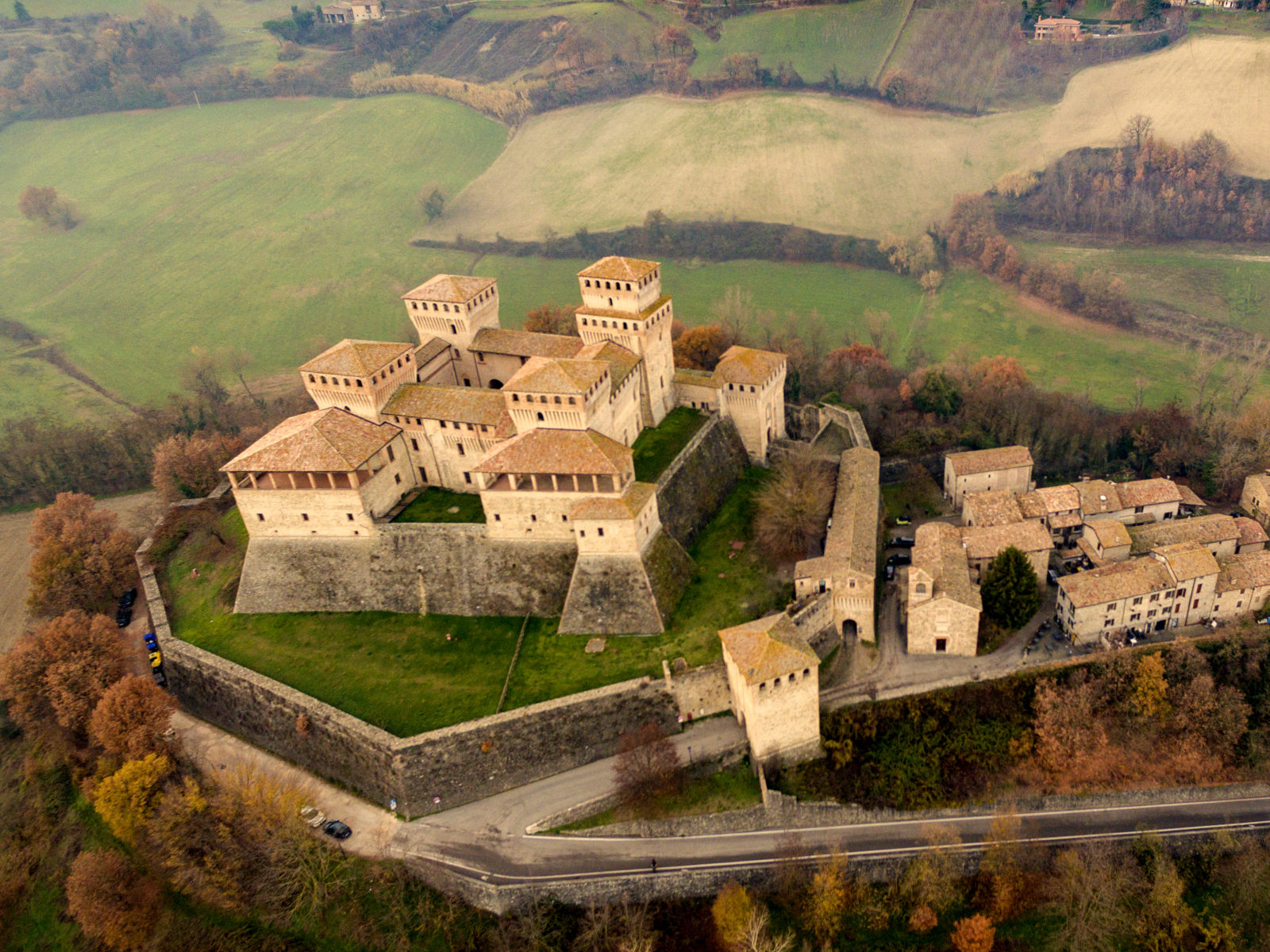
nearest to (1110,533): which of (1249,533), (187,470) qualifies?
(1249,533)

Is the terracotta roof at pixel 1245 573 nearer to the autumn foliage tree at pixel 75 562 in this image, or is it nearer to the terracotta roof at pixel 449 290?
the terracotta roof at pixel 449 290

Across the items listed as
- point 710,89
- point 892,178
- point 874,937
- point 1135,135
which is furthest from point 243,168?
point 874,937

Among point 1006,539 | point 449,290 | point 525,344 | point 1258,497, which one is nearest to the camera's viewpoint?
point 1006,539

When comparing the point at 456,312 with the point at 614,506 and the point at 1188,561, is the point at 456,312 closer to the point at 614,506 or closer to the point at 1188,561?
the point at 614,506

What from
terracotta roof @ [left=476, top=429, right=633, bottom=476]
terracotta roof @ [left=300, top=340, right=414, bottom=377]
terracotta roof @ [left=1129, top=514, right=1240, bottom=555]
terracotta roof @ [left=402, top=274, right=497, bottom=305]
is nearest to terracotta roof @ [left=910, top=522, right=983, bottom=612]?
terracotta roof @ [left=1129, top=514, right=1240, bottom=555]

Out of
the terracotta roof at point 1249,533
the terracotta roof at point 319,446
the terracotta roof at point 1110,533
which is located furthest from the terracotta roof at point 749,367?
the terracotta roof at point 1249,533

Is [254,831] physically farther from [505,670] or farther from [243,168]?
[243,168]
